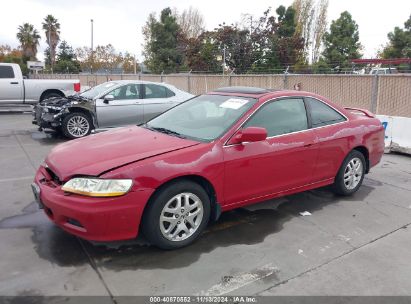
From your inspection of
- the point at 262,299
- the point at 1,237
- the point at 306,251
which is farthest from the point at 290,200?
the point at 1,237

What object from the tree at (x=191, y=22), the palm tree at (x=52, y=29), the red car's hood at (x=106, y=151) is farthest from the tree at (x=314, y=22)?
the red car's hood at (x=106, y=151)

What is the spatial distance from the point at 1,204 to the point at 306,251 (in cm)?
374

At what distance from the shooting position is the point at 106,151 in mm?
3734

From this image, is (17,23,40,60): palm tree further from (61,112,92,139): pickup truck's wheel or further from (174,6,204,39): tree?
(61,112,92,139): pickup truck's wheel

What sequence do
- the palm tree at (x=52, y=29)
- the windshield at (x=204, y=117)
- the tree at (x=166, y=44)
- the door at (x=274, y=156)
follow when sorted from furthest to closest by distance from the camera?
the palm tree at (x=52, y=29) < the tree at (x=166, y=44) < the windshield at (x=204, y=117) < the door at (x=274, y=156)

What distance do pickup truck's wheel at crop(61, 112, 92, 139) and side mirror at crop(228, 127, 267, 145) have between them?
251 inches

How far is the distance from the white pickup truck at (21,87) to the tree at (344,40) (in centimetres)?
2285

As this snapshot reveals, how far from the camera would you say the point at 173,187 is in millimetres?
3514

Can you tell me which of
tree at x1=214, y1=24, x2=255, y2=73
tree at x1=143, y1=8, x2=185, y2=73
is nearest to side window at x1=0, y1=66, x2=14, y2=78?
tree at x1=214, y1=24, x2=255, y2=73

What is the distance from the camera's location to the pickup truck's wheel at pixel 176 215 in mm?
3455

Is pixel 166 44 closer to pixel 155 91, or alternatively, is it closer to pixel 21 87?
pixel 21 87

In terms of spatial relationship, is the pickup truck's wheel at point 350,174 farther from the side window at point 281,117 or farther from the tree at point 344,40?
the tree at point 344,40

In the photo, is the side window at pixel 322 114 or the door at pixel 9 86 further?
the door at pixel 9 86

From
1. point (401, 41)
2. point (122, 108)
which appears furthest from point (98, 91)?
point (401, 41)
